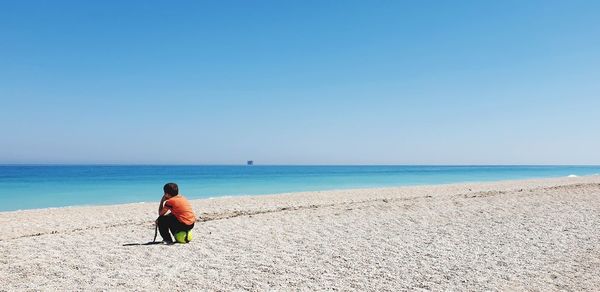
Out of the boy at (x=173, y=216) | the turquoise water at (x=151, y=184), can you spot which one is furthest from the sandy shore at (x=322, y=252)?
the turquoise water at (x=151, y=184)

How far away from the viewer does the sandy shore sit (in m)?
6.20

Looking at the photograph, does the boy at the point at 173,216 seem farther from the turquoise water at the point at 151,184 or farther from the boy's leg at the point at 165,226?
the turquoise water at the point at 151,184

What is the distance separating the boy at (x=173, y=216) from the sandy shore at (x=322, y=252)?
0.45 metres

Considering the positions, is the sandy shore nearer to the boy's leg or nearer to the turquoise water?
the boy's leg

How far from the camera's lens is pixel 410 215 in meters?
13.2

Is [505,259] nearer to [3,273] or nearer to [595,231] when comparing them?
[595,231]

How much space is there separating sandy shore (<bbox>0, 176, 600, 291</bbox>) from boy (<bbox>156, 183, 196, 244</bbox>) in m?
0.45

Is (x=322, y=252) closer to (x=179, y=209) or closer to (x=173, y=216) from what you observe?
(x=179, y=209)

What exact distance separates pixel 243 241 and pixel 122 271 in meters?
2.97

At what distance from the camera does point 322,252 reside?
813 cm

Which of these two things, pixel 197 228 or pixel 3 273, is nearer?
pixel 3 273

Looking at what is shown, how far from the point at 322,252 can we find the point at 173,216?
3.12m

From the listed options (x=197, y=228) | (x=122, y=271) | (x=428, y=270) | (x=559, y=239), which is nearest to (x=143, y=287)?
(x=122, y=271)

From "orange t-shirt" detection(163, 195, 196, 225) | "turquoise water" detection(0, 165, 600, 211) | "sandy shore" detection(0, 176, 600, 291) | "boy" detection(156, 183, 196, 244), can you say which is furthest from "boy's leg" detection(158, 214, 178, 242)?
"turquoise water" detection(0, 165, 600, 211)
